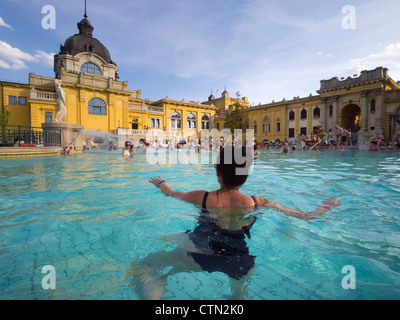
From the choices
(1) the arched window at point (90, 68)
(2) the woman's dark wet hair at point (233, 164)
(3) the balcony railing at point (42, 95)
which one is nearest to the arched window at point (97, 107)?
(3) the balcony railing at point (42, 95)

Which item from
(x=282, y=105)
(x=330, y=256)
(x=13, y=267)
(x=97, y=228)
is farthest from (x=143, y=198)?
(x=282, y=105)

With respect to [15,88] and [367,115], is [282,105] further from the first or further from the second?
[15,88]

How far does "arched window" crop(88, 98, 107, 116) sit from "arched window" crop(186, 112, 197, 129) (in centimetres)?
1610

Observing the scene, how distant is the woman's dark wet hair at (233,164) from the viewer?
6.83 feet

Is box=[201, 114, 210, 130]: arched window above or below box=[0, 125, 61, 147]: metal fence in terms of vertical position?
above

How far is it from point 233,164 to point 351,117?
40.9 m

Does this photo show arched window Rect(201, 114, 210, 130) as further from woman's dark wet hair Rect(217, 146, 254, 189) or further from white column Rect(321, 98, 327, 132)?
woman's dark wet hair Rect(217, 146, 254, 189)

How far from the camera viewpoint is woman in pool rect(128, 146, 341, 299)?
1.58m

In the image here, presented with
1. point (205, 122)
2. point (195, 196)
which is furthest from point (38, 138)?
point (205, 122)

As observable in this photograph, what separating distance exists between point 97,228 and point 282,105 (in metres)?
42.0

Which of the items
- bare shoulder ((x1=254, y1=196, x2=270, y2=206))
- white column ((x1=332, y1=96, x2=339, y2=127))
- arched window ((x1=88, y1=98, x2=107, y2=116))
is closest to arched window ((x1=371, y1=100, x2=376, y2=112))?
white column ((x1=332, y1=96, x2=339, y2=127))

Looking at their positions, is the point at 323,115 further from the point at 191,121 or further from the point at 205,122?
the point at 191,121

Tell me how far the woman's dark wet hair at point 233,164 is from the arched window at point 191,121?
4111 centimetres

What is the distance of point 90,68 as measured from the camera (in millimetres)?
32562
